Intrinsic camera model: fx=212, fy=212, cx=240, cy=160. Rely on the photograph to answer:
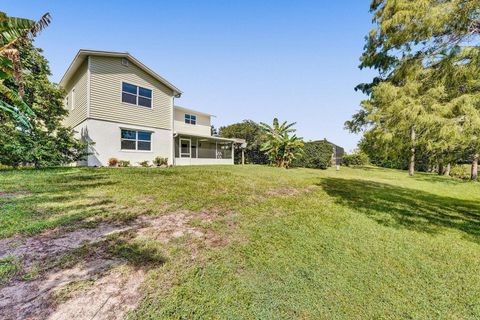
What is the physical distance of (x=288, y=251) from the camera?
3.67 meters

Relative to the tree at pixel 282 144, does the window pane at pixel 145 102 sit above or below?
above

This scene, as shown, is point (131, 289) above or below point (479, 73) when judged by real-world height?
below

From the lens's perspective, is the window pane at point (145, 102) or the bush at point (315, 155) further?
the bush at point (315, 155)

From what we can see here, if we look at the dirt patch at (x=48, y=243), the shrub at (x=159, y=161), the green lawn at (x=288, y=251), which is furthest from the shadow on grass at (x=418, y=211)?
the shrub at (x=159, y=161)

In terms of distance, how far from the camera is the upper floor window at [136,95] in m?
14.1

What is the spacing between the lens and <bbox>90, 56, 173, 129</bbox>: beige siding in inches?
506

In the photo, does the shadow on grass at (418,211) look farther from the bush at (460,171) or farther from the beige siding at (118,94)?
the bush at (460,171)

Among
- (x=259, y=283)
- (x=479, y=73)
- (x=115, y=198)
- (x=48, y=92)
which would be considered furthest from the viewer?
(x=48, y=92)

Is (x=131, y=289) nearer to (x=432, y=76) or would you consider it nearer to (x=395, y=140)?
(x=395, y=140)

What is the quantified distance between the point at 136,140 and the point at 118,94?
10.2 feet

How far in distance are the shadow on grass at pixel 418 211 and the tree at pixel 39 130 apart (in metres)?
13.5

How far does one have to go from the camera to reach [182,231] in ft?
13.4

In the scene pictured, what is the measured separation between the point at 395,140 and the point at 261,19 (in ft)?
34.3

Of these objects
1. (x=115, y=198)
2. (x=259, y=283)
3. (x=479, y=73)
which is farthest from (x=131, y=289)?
(x=479, y=73)
